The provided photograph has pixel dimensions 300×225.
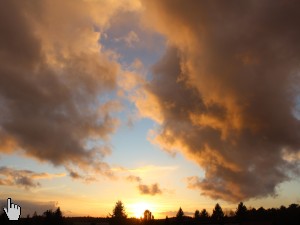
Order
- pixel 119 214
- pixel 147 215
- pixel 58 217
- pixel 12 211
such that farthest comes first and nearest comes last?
pixel 147 215
pixel 58 217
pixel 119 214
pixel 12 211

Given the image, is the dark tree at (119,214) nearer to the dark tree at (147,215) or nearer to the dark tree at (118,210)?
the dark tree at (118,210)

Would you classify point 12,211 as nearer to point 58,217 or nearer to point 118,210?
point 118,210

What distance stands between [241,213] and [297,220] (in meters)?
82.8

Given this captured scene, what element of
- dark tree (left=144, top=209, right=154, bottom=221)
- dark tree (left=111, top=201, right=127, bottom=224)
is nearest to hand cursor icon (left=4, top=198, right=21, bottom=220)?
dark tree (left=111, top=201, right=127, bottom=224)

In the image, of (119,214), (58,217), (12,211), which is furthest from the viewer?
(58,217)

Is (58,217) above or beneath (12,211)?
beneath

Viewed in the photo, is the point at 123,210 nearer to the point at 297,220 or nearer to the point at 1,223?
the point at 1,223

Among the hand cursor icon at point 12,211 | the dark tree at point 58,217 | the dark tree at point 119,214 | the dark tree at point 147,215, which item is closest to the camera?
the hand cursor icon at point 12,211

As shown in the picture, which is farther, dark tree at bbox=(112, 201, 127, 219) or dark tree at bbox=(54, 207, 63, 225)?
dark tree at bbox=(54, 207, 63, 225)

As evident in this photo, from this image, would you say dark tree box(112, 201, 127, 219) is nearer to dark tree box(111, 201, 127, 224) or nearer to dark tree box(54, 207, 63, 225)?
dark tree box(111, 201, 127, 224)

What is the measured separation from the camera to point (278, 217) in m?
68.6

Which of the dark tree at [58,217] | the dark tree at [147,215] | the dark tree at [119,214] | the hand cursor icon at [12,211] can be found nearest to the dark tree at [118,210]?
the dark tree at [119,214]

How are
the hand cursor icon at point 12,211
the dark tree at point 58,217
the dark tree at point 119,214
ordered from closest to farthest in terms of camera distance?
1. the hand cursor icon at point 12,211
2. the dark tree at point 119,214
3. the dark tree at point 58,217

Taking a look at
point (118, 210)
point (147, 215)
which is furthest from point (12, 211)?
point (147, 215)
